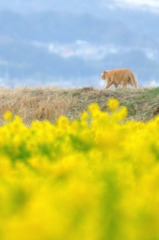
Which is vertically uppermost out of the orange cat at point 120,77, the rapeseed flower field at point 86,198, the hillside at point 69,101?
the orange cat at point 120,77

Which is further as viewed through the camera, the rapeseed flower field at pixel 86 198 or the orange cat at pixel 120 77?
the orange cat at pixel 120 77

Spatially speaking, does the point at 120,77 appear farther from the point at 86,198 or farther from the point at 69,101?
the point at 86,198

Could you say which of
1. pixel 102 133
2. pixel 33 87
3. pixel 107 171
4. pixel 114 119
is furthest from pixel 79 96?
pixel 107 171

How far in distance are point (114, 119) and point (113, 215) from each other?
233cm

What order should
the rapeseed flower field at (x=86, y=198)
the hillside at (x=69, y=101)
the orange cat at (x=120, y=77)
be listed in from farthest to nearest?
1. the orange cat at (x=120, y=77)
2. the hillside at (x=69, y=101)
3. the rapeseed flower field at (x=86, y=198)

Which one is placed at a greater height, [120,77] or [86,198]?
[120,77]

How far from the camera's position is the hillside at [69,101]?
1170 cm

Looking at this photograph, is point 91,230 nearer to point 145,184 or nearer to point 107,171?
point 145,184

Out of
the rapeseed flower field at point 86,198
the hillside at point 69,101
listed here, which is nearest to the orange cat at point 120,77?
the hillside at point 69,101

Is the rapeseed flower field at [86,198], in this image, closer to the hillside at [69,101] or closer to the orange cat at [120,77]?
the hillside at [69,101]

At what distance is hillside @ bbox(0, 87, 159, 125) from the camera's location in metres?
11.7

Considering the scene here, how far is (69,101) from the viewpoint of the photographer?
41.6 ft

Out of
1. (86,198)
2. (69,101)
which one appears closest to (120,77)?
(69,101)

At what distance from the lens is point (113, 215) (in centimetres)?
136
